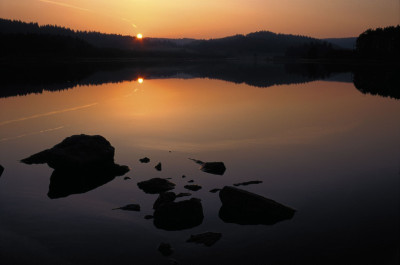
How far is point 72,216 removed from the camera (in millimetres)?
13312

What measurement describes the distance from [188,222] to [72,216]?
4.62 m

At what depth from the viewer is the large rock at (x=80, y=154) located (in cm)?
1828

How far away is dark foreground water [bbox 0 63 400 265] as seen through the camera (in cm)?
1084

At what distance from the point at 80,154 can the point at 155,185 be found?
18.3 ft

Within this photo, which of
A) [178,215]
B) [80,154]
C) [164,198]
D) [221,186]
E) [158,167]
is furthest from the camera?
[80,154]

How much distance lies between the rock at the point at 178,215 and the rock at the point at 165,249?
1160 mm

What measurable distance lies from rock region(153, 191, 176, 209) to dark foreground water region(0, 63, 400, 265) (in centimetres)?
36

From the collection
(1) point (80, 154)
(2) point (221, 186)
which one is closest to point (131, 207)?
(2) point (221, 186)

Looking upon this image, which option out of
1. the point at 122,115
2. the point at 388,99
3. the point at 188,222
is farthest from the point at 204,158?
the point at 388,99

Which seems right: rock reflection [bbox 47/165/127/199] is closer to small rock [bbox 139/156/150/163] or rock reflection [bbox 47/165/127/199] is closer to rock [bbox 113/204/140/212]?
small rock [bbox 139/156/150/163]

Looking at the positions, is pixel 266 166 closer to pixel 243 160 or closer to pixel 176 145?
pixel 243 160

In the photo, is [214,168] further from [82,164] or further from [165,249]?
[165,249]

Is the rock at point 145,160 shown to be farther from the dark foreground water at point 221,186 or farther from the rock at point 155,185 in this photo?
the rock at point 155,185

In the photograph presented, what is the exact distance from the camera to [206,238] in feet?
37.5
